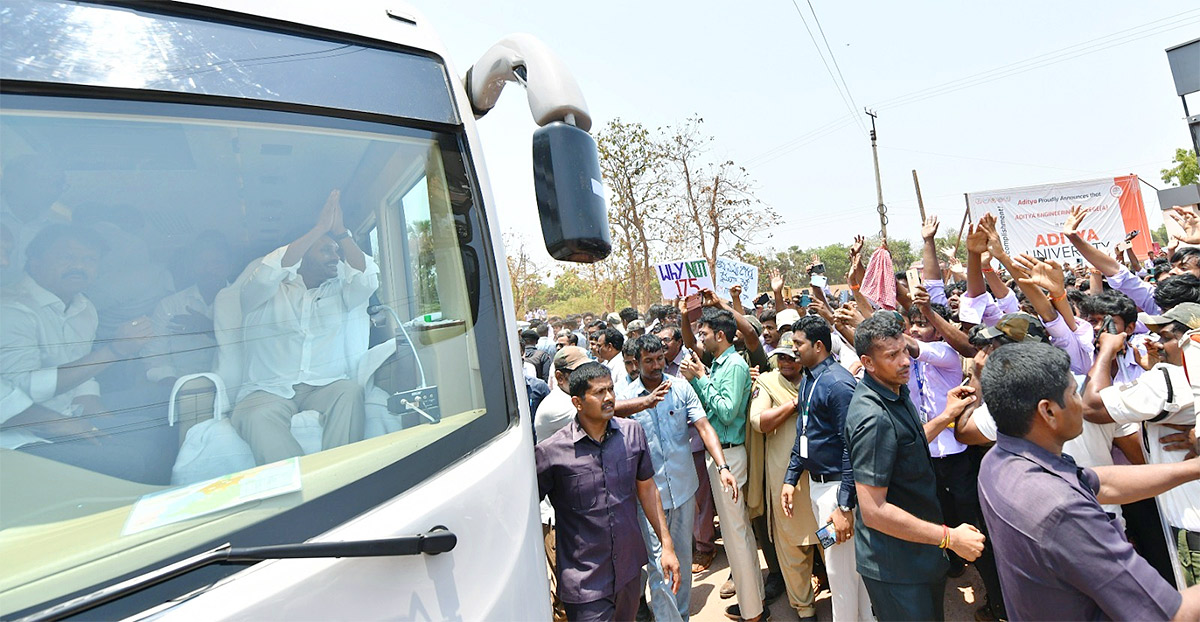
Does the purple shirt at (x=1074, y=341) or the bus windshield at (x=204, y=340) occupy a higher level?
the bus windshield at (x=204, y=340)

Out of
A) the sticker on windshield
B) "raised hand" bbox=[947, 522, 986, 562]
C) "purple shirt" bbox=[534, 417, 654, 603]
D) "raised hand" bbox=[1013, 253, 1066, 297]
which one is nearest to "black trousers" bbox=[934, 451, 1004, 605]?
"raised hand" bbox=[1013, 253, 1066, 297]

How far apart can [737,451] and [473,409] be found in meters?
3.12

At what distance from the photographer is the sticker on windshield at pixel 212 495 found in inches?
49.7

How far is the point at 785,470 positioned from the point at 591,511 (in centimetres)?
177

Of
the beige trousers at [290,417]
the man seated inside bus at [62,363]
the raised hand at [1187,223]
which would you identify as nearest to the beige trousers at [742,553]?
the beige trousers at [290,417]

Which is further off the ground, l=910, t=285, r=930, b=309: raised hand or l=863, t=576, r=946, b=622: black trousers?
l=910, t=285, r=930, b=309: raised hand

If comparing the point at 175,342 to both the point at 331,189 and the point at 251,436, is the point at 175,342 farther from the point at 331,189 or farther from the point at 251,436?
the point at 331,189

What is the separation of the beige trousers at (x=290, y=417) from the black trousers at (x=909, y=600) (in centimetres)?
238

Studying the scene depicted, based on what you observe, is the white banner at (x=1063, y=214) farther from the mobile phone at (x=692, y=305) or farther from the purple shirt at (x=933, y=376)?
the purple shirt at (x=933, y=376)

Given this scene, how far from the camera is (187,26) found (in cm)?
161

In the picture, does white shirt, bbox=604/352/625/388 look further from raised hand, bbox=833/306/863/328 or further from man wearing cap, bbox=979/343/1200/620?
man wearing cap, bbox=979/343/1200/620

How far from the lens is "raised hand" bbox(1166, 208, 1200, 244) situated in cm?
555

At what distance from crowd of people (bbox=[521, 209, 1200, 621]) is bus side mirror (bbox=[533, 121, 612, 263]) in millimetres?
1248

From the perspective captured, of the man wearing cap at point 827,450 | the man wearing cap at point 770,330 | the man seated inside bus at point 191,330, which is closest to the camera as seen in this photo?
the man seated inside bus at point 191,330
